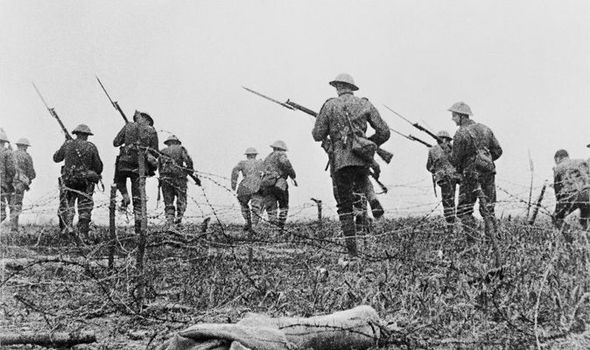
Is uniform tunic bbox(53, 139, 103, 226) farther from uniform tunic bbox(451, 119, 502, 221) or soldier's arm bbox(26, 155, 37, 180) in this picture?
uniform tunic bbox(451, 119, 502, 221)

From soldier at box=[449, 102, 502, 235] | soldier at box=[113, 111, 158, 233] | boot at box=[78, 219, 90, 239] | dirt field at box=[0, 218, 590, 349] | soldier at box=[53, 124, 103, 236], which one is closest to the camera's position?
dirt field at box=[0, 218, 590, 349]

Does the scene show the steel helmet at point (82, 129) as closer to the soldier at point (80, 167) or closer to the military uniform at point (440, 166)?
the soldier at point (80, 167)

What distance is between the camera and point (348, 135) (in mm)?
8680

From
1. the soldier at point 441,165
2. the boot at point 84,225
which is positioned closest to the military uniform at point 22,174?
the boot at point 84,225

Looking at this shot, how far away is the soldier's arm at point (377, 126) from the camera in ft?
29.2

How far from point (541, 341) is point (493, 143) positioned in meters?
6.37

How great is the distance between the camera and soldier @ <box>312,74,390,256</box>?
865 cm

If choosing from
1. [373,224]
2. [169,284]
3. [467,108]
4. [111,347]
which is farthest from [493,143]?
[111,347]

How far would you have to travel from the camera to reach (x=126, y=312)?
17.5 feet

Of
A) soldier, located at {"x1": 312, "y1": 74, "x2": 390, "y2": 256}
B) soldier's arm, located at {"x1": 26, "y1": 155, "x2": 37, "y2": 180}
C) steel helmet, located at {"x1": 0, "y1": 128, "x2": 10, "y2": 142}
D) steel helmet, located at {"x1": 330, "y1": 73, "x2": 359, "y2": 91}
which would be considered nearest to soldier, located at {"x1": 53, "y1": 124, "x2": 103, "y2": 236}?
steel helmet, located at {"x1": 0, "y1": 128, "x2": 10, "y2": 142}

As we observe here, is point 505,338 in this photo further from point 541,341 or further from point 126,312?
point 126,312

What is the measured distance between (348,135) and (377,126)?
1.60ft

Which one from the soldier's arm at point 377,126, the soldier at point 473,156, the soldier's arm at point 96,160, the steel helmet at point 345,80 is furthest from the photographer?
the soldier's arm at point 96,160

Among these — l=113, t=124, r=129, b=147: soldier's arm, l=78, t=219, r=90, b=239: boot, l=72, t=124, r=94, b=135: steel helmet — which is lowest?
l=78, t=219, r=90, b=239: boot
